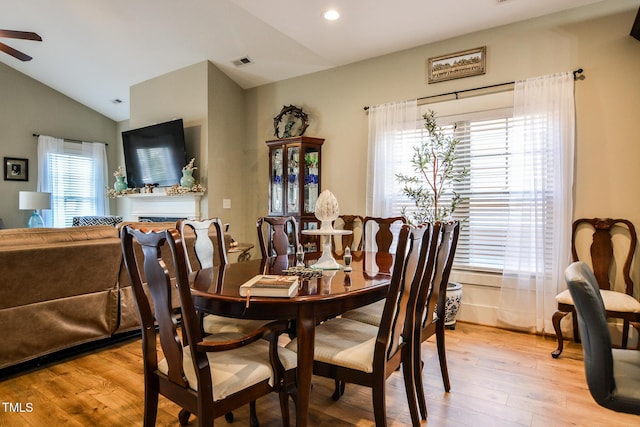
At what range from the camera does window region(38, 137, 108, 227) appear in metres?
6.51

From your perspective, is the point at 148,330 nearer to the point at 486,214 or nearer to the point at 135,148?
the point at 486,214

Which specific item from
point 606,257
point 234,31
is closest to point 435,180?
point 606,257

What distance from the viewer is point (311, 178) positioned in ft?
15.5

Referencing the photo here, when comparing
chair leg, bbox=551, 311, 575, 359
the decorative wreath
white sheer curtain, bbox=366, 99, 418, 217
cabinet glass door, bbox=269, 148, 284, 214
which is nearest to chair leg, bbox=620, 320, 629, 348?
chair leg, bbox=551, 311, 575, 359

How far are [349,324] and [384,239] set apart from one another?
5.40 feet

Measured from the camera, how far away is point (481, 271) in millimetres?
3758

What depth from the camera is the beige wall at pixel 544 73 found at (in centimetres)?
307

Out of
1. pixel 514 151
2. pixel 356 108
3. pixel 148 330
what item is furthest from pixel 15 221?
pixel 514 151

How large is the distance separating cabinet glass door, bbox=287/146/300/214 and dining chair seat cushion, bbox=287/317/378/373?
2755 millimetres

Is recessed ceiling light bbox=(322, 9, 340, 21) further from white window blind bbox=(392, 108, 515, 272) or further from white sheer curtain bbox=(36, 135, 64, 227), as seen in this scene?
white sheer curtain bbox=(36, 135, 64, 227)

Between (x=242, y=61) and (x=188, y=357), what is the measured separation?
419 centimetres

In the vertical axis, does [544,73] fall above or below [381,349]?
above

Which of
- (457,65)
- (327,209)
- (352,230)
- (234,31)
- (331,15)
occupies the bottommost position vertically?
(352,230)

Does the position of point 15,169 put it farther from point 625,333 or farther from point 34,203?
point 625,333
